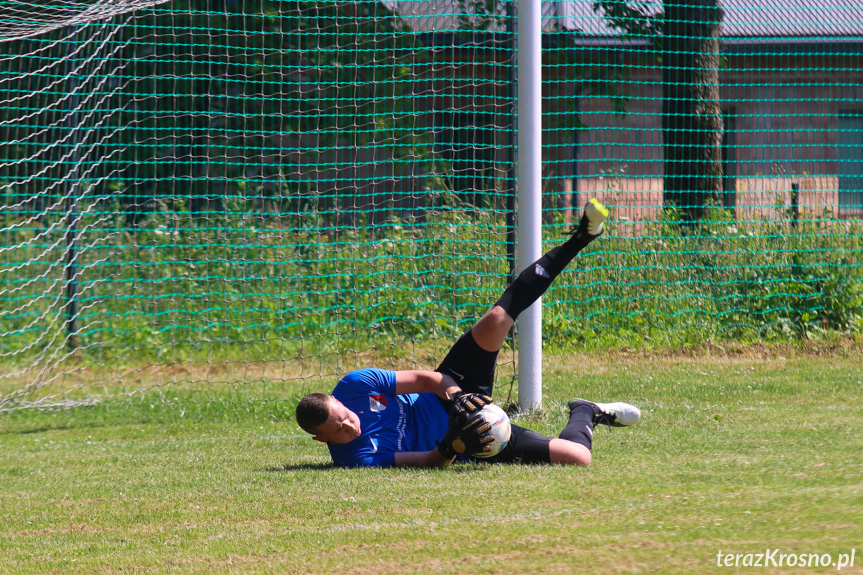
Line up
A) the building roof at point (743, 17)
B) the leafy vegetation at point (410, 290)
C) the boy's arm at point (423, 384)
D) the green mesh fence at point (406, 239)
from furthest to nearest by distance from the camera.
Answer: the building roof at point (743, 17)
the leafy vegetation at point (410, 290)
the green mesh fence at point (406, 239)
the boy's arm at point (423, 384)

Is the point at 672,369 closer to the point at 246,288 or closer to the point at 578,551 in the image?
the point at 246,288

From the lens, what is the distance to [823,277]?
10.2m

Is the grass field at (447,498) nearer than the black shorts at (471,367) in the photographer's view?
Yes

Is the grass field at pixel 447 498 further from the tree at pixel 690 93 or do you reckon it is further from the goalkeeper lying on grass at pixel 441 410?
the tree at pixel 690 93

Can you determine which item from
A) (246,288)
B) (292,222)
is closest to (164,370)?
(246,288)

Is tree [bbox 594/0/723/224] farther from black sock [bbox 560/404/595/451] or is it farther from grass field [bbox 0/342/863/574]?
black sock [bbox 560/404/595/451]

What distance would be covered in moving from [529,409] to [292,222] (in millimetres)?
5600

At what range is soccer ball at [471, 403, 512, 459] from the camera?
16.0 ft

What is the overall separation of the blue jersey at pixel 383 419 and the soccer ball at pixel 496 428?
0.59 metres

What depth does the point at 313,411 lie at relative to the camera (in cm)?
495

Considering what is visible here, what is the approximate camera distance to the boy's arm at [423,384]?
17.4 ft

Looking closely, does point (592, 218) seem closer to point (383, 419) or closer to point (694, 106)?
point (383, 419)

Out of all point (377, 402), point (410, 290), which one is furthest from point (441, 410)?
point (410, 290)

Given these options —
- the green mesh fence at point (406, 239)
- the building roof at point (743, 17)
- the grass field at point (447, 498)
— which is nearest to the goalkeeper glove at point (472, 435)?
the grass field at point (447, 498)
